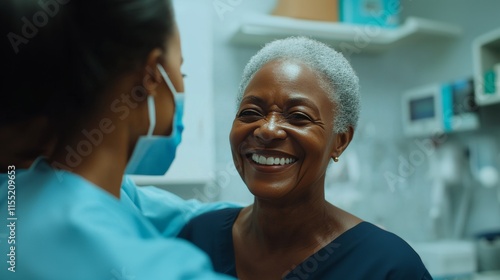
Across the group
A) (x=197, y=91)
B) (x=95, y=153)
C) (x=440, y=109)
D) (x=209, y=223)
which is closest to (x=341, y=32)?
(x=440, y=109)

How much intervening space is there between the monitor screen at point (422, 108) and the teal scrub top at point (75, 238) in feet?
5.44

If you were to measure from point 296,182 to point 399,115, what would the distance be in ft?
4.45

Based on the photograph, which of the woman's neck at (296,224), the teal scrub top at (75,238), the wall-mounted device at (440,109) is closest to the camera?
the teal scrub top at (75,238)

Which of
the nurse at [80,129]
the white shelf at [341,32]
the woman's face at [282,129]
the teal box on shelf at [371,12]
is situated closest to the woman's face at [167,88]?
the nurse at [80,129]

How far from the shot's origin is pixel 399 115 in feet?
6.37

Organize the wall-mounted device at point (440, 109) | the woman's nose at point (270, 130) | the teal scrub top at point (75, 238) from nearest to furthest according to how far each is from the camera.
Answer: the teal scrub top at point (75, 238) → the woman's nose at point (270, 130) → the wall-mounted device at point (440, 109)

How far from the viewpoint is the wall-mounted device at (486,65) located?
1704mm

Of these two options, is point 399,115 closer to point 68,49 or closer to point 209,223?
point 209,223

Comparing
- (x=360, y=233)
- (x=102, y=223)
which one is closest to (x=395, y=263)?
(x=360, y=233)

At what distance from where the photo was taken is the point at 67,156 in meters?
0.47

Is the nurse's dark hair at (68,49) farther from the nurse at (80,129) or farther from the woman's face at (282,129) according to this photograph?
the woman's face at (282,129)

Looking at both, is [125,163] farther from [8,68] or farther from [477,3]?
[477,3]

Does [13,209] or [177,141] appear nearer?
[13,209]

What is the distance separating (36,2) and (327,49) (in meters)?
0.52
